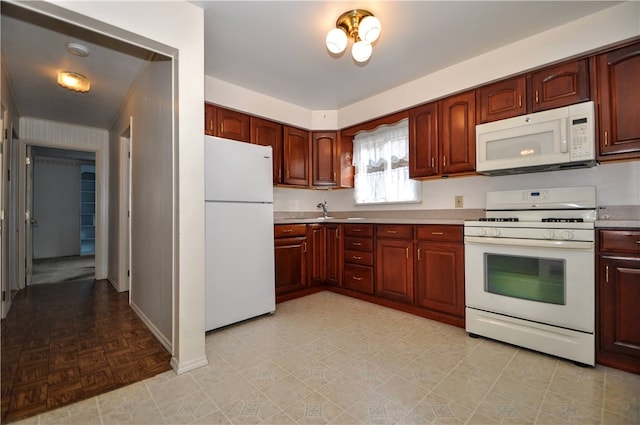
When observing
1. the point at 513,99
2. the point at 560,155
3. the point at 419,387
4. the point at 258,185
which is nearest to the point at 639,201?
the point at 560,155

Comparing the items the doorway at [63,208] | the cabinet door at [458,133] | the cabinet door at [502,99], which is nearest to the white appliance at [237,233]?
the cabinet door at [458,133]

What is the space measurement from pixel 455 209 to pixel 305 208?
6.49ft

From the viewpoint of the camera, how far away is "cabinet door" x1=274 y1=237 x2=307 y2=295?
3217 mm

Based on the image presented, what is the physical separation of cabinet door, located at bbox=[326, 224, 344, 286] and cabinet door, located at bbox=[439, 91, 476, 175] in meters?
1.39

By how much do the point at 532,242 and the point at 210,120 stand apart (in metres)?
3.06

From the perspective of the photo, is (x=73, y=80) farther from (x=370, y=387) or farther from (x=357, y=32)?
(x=370, y=387)

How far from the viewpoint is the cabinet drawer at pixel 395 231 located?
9.44 feet

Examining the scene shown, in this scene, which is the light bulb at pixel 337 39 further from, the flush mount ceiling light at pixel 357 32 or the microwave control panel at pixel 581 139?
the microwave control panel at pixel 581 139

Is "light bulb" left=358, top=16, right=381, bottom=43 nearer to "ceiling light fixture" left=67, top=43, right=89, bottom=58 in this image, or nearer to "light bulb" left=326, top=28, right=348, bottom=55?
"light bulb" left=326, top=28, right=348, bottom=55

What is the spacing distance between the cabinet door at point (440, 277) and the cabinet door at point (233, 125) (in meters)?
2.23

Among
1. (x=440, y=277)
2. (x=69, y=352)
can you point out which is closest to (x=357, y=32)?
(x=440, y=277)

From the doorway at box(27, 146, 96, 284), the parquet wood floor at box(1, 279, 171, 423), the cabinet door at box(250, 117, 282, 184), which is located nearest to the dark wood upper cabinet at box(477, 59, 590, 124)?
the cabinet door at box(250, 117, 282, 184)

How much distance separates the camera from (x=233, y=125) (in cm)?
323

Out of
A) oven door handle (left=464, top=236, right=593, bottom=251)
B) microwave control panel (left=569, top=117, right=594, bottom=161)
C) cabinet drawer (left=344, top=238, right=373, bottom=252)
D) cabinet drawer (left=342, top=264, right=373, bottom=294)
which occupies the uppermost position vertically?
microwave control panel (left=569, top=117, right=594, bottom=161)
